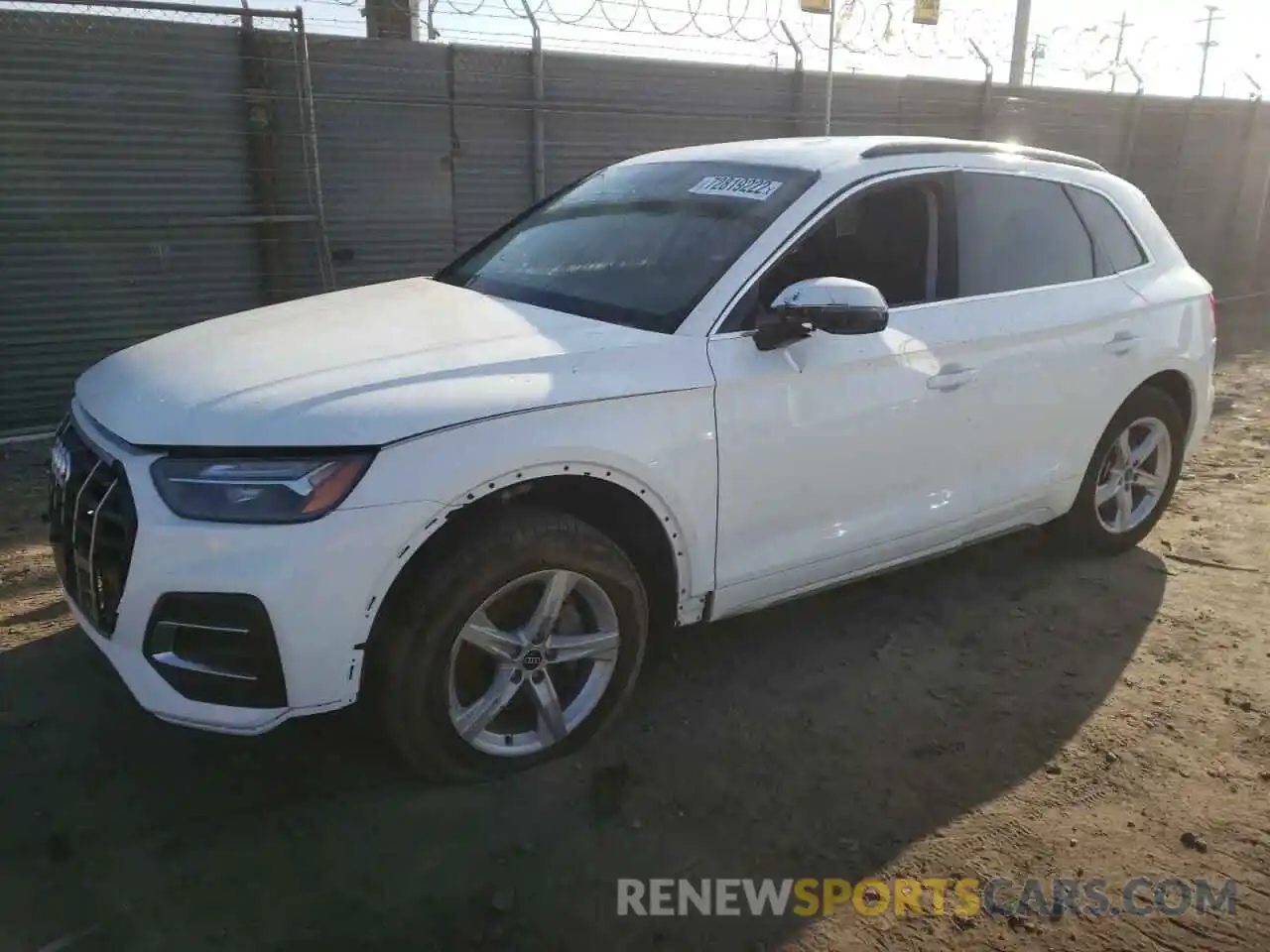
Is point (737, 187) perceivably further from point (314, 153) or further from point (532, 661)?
point (314, 153)

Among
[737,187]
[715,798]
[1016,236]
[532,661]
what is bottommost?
[715,798]

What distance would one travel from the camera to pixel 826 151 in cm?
389

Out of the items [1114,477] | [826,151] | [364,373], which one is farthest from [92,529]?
[1114,477]

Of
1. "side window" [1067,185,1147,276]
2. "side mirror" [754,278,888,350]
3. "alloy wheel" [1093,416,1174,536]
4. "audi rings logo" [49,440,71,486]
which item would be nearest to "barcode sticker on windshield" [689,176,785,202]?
"side mirror" [754,278,888,350]

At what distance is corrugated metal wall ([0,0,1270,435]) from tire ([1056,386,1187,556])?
5453mm

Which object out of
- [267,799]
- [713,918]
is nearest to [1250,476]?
[713,918]

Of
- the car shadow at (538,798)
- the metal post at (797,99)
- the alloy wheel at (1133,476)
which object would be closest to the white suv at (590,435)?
the alloy wheel at (1133,476)

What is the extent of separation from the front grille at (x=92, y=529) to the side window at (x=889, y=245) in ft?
6.60

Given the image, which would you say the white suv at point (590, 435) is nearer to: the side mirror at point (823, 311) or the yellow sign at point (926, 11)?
the side mirror at point (823, 311)

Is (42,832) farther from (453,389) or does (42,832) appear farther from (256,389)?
(453,389)

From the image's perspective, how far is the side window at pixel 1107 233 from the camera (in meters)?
4.57

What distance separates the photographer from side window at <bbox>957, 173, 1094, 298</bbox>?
13.2ft

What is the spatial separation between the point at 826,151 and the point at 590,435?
64.2 inches

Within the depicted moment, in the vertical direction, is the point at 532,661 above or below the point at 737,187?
below
